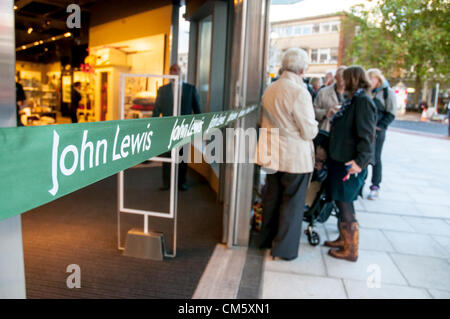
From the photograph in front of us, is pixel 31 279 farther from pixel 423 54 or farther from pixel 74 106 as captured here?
A: pixel 423 54

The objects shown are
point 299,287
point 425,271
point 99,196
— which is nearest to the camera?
point 299,287

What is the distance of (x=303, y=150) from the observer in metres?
2.79

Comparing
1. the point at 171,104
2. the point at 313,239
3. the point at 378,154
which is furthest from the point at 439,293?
the point at 171,104

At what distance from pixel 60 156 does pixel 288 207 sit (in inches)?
99.4

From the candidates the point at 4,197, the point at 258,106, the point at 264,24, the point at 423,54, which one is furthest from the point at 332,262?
A: the point at 4,197

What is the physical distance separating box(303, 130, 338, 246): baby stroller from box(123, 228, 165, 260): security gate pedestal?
4.56 feet

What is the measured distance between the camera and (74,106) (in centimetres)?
272

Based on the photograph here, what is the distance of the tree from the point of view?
1907 millimetres

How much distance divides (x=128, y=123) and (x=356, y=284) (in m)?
2.39

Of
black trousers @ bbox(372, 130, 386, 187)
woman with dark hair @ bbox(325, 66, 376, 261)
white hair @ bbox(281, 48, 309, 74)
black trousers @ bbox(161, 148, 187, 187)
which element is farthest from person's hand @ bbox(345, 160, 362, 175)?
black trousers @ bbox(161, 148, 187, 187)

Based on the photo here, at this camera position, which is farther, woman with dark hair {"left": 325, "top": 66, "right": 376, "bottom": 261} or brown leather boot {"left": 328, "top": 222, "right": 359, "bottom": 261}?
brown leather boot {"left": 328, "top": 222, "right": 359, "bottom": 261}

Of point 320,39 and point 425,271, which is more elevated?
point 320,39

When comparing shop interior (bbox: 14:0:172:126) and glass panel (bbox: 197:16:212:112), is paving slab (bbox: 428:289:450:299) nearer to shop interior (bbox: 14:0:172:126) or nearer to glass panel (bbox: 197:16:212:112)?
shop interior (bbox: 14:0:172:126)

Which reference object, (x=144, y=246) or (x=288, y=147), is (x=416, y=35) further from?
(x=144, y=246)
